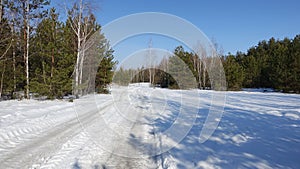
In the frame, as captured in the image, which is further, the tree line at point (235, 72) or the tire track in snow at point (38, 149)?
the tree line at point (235, 72)

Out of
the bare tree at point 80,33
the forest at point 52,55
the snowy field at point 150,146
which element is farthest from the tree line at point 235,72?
the snowy field at point 150,146

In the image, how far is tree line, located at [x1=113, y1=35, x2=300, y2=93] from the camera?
102ft

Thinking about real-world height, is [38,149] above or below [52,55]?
below

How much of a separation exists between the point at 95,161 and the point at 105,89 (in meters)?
23.0

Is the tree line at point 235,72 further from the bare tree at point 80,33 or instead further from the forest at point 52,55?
the bare tree at point 80,33

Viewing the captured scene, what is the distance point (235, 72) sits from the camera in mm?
35344

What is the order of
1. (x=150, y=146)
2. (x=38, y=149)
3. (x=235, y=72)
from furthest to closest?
(x=235, y=72) → (x=150, y=146) → (x=38, y=149)

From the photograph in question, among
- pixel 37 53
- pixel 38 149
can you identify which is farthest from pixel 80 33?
pixel 38 149

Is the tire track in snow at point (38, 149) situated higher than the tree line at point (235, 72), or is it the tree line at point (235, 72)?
the tree line at point (235, 72)

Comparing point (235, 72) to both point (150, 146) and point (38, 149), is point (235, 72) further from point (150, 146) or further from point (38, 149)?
point (38, 149)

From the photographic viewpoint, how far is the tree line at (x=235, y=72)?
3116 cm

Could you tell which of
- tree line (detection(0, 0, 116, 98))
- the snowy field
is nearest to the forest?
tree line (detection(0, 0, 116, 98))

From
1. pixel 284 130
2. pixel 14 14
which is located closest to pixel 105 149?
pixel 284 130

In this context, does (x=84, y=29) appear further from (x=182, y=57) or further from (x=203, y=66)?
(x=203, y=66)
